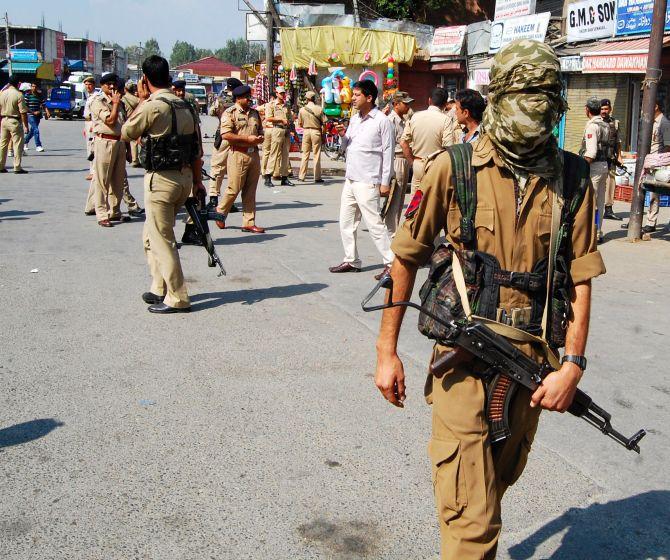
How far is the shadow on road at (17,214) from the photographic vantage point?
1145 centimetres

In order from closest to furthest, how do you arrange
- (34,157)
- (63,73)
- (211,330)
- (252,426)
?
(252,426) < (211,330) < (34,157) < (63,73)

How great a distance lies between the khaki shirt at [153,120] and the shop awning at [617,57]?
10704 mm

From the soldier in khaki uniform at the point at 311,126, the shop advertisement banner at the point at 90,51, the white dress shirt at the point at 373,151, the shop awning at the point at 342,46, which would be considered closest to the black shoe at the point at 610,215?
the white dress shirt at the point at 373,151

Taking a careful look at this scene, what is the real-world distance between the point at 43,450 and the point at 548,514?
255 centimetres

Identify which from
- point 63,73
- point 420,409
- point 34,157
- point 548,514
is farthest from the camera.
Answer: point 63,73

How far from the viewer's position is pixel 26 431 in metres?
4.38

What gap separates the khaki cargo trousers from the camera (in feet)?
8.23

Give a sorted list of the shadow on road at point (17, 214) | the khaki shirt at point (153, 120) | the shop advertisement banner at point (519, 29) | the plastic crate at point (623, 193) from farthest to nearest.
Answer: the shop advertisement banner at point (519, 29) → the plastic crate at point (623, 193) → the shadow on road at point (17, 214) → the khaki shirt at point (153, 120)

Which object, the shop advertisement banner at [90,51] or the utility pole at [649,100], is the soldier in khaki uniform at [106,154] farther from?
the shop advertisement banner at [90,51]

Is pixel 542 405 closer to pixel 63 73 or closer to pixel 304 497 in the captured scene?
pixel 304 497

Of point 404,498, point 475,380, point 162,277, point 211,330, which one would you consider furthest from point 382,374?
point 162,277

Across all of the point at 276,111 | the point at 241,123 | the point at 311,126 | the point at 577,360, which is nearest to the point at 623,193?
the point at 311,126

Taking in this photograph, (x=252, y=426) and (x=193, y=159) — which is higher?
(x=193, y=159)

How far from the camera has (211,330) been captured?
6.42m
